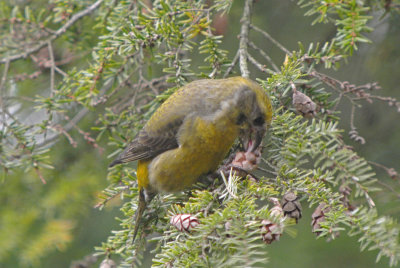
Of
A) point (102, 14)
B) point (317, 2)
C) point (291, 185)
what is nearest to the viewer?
point (291, 185)

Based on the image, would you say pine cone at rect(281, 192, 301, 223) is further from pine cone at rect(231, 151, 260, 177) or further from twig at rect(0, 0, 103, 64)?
twig at rect(0, 0, 103, 64)

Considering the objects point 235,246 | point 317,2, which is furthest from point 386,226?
point 317,2

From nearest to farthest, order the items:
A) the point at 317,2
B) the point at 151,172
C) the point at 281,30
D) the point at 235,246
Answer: the point at 235,246 → the point at 317,2 → the point at 151,172 → the point at 281,30

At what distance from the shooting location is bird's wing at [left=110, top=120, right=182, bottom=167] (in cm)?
272

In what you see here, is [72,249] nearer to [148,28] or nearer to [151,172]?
[151,172]

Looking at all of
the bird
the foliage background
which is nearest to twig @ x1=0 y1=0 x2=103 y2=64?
the foliage background

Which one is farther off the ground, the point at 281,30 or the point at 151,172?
the point at 281,30

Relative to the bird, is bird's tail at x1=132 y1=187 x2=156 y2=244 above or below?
below

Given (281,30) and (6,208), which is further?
(281,30)

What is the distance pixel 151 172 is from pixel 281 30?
1958 millimetres

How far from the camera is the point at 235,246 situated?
1561 millimetres

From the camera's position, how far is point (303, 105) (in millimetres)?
2090

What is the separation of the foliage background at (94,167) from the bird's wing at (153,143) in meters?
0.55

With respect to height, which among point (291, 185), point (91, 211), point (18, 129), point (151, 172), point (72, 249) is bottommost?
point (72, 249)
